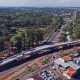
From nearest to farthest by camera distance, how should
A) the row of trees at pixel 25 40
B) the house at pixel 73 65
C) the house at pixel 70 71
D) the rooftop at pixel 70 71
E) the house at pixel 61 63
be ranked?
the house at pixel 70 71
the rooftop at pixel 70 71
the house at pixel 73 65
the house at pixel 61 63
the row of trees at pixel 25 40

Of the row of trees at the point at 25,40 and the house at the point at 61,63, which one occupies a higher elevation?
the row of trees at the point at 25,40

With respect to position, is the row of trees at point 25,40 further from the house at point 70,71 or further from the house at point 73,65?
the house at point 70,71

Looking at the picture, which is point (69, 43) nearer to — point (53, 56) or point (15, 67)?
point (53, 56)

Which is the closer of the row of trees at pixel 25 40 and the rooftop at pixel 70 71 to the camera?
the rooftop at pixel 70 71

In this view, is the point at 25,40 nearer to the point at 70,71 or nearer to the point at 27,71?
the point at 27,71

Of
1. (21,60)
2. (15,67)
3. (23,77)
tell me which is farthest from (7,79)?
(21,60)

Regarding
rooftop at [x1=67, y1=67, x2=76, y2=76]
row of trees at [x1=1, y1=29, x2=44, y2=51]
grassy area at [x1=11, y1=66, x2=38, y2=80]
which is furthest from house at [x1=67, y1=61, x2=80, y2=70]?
row of trees at [x1=1, y1=29, x2=44, y2=51]

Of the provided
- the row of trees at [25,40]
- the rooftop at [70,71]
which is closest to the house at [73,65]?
the rooftop at [70,71]

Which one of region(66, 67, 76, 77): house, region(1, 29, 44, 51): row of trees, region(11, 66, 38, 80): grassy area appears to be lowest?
region(11, 66, 38, 80): grassy area

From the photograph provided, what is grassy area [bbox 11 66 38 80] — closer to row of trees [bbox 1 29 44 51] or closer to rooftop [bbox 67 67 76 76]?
rooftop [bbox 67 67 76 76]

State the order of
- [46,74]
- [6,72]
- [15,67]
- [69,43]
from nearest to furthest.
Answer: [46,74] → [6,72] → [15,67] → [69,43]

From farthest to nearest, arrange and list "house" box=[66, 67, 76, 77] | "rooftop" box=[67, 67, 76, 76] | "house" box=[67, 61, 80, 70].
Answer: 1. "house" box=[67, 61, 80, 70]
2. "rooftop" box=[67, 67, 76, 76]
3. "house" box=[66, 67, 76, 77]
